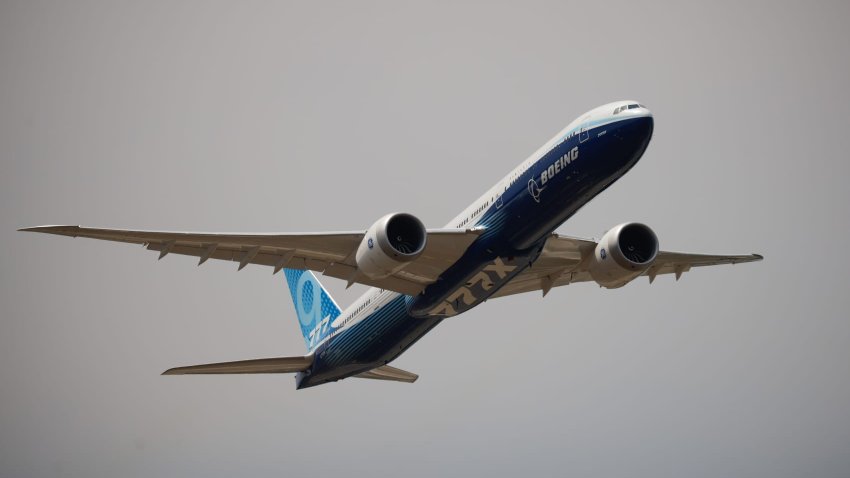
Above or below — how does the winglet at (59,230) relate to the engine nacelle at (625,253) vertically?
above

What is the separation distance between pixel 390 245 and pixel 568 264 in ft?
27.4

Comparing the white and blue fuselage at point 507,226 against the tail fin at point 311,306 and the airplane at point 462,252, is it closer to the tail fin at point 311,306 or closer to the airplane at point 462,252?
the airplane at point 462,252

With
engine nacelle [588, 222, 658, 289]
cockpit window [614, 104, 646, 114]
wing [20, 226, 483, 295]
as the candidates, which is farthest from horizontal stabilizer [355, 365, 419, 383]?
cockpit window [614, 104, 646, 114]

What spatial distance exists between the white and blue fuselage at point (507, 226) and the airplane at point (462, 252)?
3 centimetres

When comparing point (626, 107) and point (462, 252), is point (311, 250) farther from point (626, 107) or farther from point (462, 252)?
point (626, 107)

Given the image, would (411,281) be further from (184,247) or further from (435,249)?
(184,247)

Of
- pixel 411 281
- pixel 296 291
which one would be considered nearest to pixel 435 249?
pixel 411 281

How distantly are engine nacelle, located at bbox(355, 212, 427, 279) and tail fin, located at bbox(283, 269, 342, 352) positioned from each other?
25.9ft

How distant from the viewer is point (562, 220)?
102 ft

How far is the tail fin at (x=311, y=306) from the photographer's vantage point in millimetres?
39469

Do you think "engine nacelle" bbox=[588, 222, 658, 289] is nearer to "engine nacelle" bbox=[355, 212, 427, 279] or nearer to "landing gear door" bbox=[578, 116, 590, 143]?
"landing gear door" bbox=[578, 116, 590, 143]

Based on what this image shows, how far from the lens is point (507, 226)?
3128 cm

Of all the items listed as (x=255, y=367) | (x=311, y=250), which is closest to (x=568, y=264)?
(x=311, y=250)

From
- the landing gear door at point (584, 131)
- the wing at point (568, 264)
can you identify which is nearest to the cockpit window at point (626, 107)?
the landing gear door at point (584, 131)
